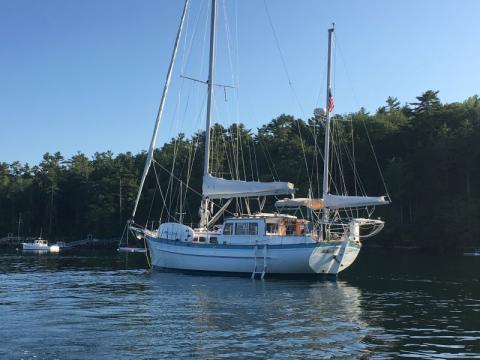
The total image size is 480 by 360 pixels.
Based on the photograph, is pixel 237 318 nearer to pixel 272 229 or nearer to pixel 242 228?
pixel 242 228

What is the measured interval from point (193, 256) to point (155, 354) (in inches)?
991

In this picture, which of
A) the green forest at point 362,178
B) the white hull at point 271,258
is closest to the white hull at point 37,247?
the green forest at point 362,178

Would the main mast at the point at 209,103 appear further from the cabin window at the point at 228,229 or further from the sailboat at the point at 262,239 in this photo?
the cabin window at the point at 228,229

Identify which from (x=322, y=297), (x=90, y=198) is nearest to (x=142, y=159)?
(x=90, y=198)

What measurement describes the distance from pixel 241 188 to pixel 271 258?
608 centimetres

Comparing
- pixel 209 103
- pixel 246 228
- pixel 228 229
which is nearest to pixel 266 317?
pixel 246 228

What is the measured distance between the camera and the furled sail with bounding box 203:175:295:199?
138ft

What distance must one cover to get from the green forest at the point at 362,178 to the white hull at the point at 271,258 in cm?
A: 1453

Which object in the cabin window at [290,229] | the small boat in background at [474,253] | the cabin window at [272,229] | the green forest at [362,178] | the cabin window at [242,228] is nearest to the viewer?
the cabin window at [242,228]

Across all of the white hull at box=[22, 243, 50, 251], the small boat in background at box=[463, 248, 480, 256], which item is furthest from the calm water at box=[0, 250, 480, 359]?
the white hull at box=[22, 243, 50, 251]

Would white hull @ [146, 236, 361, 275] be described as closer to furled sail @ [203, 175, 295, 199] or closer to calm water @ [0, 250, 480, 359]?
calm water @ [0, 250, 480, 359]

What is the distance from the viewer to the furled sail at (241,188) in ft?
138

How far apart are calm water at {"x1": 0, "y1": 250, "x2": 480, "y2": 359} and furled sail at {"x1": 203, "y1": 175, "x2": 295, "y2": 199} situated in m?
A: 6.83

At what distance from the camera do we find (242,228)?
41.0 meters
